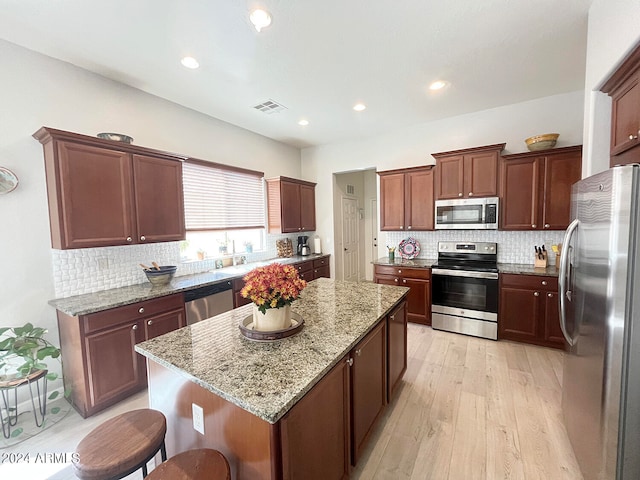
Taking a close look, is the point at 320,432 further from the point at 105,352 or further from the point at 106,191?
the point at 106,191

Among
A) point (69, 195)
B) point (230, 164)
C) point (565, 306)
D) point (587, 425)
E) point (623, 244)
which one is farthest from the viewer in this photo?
point (230, 164)

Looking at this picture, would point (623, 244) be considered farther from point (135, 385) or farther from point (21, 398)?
point (21, 398)

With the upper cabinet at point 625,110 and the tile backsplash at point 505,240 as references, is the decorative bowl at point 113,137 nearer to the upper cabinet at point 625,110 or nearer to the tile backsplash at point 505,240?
the upper cabinet at point 625,110

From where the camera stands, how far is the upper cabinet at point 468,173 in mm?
3510

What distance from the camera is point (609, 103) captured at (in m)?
1.86

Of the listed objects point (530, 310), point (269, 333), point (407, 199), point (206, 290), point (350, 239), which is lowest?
point (530, 310)

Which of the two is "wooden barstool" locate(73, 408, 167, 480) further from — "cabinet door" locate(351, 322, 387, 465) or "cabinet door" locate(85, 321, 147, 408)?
"cabinet door" locate(85, 321, 147, 408)

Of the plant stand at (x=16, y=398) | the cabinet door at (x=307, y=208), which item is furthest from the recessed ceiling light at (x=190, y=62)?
the plant stand at (x=16, y=398)

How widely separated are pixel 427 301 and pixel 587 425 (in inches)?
92.1

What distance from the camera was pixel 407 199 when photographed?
4.17 m

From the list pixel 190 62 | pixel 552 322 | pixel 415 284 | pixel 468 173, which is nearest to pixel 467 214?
pixel 468 173

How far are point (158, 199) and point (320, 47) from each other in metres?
2.21

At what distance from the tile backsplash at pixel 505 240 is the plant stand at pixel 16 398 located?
182 inches

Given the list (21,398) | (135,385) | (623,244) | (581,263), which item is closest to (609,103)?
(581,263)
